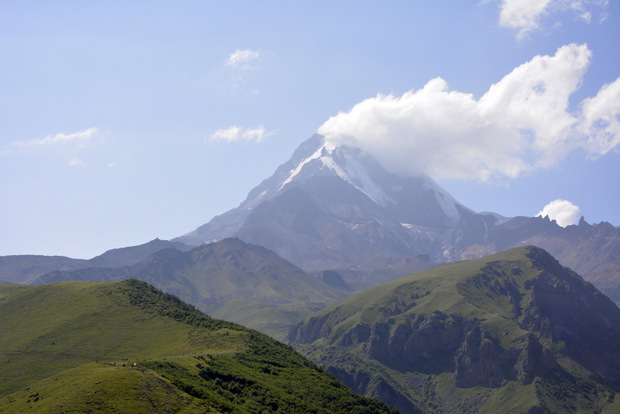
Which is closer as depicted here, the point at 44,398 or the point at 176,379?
the point at 44,398

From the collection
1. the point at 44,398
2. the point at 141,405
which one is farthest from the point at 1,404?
the point at 141,405

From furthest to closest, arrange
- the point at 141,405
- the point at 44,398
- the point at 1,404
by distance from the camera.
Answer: the point at 1,404 < the point at 44,398 < the point at 141,405

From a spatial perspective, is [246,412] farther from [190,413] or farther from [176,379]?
[190,413]

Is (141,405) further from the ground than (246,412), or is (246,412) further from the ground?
(141,405)

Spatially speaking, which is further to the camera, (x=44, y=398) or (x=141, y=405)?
(x=44, y=398)

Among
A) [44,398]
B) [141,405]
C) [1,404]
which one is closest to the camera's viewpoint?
[141,405]

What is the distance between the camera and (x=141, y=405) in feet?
501

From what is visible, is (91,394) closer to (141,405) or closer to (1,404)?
(141,405)

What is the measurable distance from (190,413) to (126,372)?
24203mm

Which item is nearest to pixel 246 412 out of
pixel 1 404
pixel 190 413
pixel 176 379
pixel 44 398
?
pixel 176 379

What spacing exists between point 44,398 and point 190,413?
41243mm

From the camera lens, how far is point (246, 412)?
622 ft

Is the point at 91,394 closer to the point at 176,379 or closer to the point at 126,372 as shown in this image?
the point at 126,372

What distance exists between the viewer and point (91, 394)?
6166 inches
